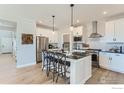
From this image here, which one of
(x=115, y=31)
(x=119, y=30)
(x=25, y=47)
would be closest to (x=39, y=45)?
(x=25, y=47)

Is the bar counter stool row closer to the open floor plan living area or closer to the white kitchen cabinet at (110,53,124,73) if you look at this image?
the open floor plan living area

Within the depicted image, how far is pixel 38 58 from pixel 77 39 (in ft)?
9.27

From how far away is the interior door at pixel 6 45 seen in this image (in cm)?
1173

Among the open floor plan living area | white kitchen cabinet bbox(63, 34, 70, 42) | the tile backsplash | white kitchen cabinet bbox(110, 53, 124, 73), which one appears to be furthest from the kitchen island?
white kitchen cabinet bbox(63, 34, 70, 42)

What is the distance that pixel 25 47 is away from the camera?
18.9 ft

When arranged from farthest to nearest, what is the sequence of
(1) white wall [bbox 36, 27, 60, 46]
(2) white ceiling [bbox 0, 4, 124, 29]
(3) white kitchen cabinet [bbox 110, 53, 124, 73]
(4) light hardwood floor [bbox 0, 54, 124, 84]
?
(1) white wall [bbox 36, 27, 60, 46], (3) white kitchen cabinet [bbox 110, 53, 124, 73], (2) white ceiling [bbox 0, 4, 124, 29], (4) light hardwood floor [bbox 0, 54, 124, 84]

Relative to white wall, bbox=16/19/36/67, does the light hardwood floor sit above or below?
below

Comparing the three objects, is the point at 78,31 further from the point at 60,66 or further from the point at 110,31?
the point at 60,66

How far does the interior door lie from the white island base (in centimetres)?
1105

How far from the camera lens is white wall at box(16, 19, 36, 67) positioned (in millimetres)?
5445
